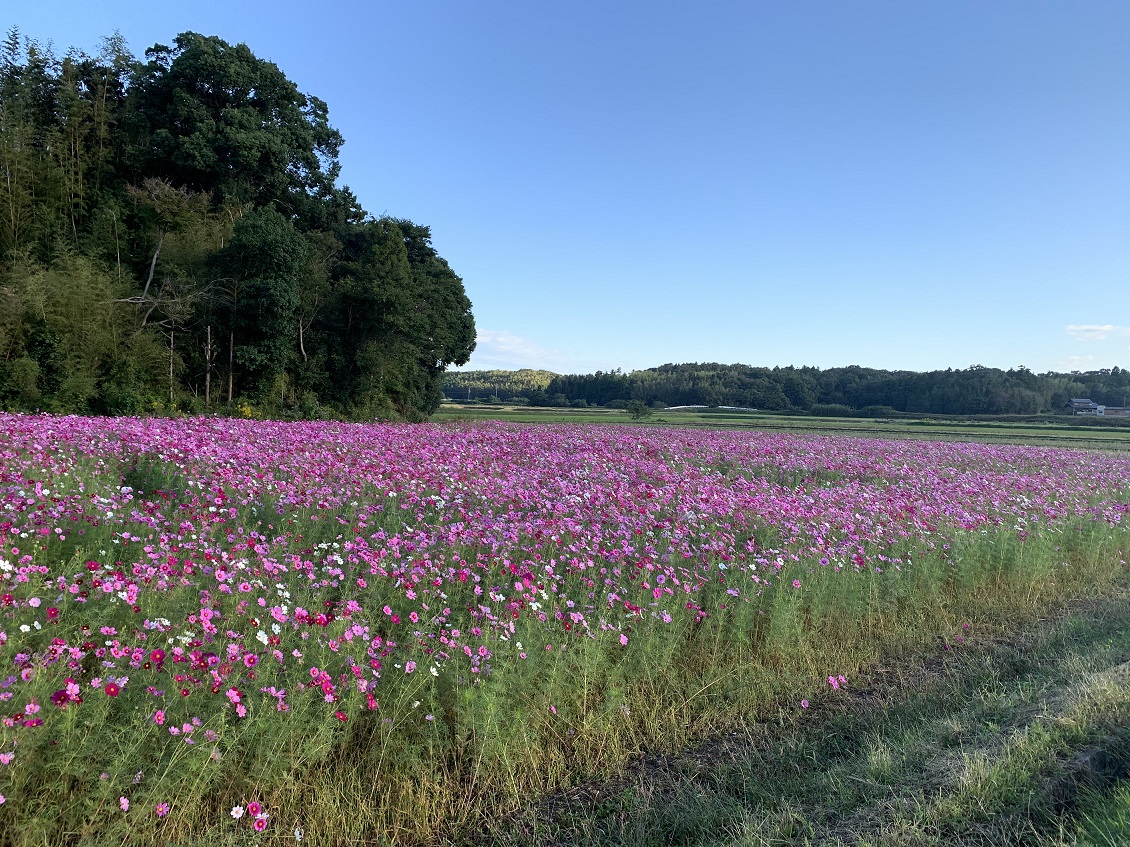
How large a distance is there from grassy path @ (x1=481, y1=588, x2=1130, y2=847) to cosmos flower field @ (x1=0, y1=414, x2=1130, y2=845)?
26 centimetres

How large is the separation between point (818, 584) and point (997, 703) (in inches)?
62.1

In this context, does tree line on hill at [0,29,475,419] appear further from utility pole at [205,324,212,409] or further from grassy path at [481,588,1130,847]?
grassy path at [481,588,1130,847]

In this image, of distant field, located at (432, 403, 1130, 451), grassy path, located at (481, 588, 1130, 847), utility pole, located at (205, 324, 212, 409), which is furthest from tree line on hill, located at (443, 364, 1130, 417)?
grassy path, located at (481, 588, 1130, 847)

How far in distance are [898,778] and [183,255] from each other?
30666mm

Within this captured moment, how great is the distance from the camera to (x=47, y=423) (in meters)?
9.44

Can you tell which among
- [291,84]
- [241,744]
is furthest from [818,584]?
[291,84]

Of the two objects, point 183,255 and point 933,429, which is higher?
point 183,255

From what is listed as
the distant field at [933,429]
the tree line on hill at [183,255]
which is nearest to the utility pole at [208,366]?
the tree line on hill at [183,255]

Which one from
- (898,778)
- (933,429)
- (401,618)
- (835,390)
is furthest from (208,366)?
(835,390)

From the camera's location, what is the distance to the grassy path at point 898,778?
Answer: 2.58 m

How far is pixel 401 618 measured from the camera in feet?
13.0

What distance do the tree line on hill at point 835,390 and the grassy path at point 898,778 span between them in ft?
129

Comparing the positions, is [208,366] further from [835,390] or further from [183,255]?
[835,390]

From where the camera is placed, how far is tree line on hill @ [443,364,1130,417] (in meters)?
62.0
